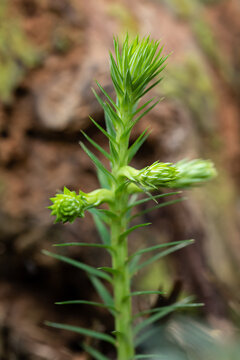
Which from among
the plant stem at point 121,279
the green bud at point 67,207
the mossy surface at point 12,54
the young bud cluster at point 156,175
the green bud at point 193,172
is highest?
the mossy surface at point 12,54

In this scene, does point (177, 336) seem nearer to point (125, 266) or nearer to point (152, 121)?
point (125, 266)

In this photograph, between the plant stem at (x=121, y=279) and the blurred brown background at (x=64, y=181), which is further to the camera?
the blurred brown background at (x=64, y=181)

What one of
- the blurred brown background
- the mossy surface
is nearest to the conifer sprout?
the blurred brown background

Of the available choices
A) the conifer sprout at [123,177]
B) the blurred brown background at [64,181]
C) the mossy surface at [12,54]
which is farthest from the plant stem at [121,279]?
the mossy surface at [12,54]

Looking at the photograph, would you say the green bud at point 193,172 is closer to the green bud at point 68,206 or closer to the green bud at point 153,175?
the green bud at point 153,175

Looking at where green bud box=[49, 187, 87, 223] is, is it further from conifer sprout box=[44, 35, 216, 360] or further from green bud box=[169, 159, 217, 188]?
green bud box=[169, 159, 217, 188]

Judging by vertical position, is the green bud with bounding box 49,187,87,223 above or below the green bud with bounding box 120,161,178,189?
below

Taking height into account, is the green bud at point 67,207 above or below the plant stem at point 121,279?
above

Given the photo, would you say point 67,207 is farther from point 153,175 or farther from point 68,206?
point 153,175
